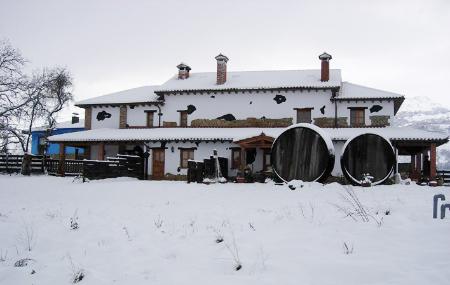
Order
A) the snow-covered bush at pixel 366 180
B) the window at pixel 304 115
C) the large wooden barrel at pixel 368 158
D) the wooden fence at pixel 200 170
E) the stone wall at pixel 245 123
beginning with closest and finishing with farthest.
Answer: the snow-covered bush at pixel 366 180
the large wooden barrel at pixel 368 158
the wooden fence at pixel 200 170
the window at pixel 304 115
the stone wall at pixel 245 123

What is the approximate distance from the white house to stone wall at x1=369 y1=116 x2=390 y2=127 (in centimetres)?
6

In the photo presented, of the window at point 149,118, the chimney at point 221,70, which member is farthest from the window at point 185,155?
the chimney at point 221,70

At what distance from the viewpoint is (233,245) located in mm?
5469

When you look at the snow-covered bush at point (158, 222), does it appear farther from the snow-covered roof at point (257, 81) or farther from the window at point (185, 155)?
the snow-covered roof at point (257, 81)

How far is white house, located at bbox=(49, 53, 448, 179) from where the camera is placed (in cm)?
2275

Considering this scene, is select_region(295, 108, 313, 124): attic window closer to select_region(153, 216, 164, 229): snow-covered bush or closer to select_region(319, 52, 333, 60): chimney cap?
select_region(319, 52, 333, 60): chimney cap

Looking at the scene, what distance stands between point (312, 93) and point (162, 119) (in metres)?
9.99

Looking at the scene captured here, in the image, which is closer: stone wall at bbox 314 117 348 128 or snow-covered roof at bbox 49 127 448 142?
snow-covered roof at bbox 49 127 448 142

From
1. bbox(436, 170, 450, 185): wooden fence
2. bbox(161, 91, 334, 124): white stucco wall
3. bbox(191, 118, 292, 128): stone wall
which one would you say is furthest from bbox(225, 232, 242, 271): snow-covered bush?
bbox(436, 170, 450, 185): wooden fence

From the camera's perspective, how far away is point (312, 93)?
2366 centimetres

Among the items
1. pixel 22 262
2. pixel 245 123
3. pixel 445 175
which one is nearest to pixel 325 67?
pixel 245 123

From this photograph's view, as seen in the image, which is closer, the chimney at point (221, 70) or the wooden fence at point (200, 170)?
the wooden fence at point (200, 170)

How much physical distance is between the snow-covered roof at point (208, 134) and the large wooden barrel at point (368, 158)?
641 centimetres

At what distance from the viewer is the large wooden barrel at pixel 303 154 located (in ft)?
43.6
